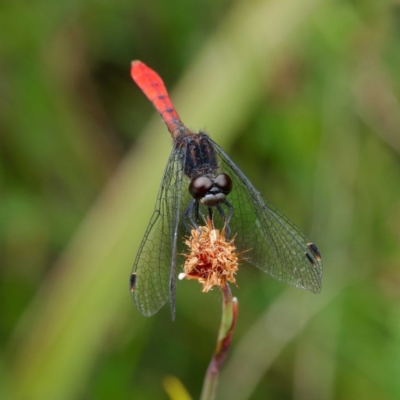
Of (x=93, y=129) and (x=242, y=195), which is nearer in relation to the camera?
(x=242, y=195)

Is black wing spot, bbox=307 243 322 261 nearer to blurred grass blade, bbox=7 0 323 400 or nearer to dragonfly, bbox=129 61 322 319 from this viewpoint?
dragonfly, bbox=129 61 322 319

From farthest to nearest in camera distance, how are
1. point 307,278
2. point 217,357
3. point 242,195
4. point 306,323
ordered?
point 306,323, point 242,195, point 307,278, point 217,357

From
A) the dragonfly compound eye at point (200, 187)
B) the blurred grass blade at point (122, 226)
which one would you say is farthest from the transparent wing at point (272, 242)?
the blurred grass blade at point (122, 226)

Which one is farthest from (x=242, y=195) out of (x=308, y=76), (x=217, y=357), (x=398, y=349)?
(x=308, y=76)

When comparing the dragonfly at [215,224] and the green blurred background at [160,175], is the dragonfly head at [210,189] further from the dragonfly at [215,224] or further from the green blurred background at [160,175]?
the green blurred background at [160,175]

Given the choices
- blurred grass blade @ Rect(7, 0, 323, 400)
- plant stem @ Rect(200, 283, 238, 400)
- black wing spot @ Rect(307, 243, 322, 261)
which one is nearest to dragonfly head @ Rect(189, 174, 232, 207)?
black wing spot @ Rect(307, 243, 322, 261)

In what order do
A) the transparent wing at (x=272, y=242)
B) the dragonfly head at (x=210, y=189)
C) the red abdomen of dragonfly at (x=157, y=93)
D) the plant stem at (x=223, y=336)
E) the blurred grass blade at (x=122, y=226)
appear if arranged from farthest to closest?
the red abdomen of dragonfly at (x=157, y=93)
the blurred grass blade at (x=122, y=226)
the dragonfly head at (x=210, y=189)
the transparent wing at (x=272, y=242)
the plant stem at (x=223, y=336)

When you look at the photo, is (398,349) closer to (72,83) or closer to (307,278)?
(307,278)
